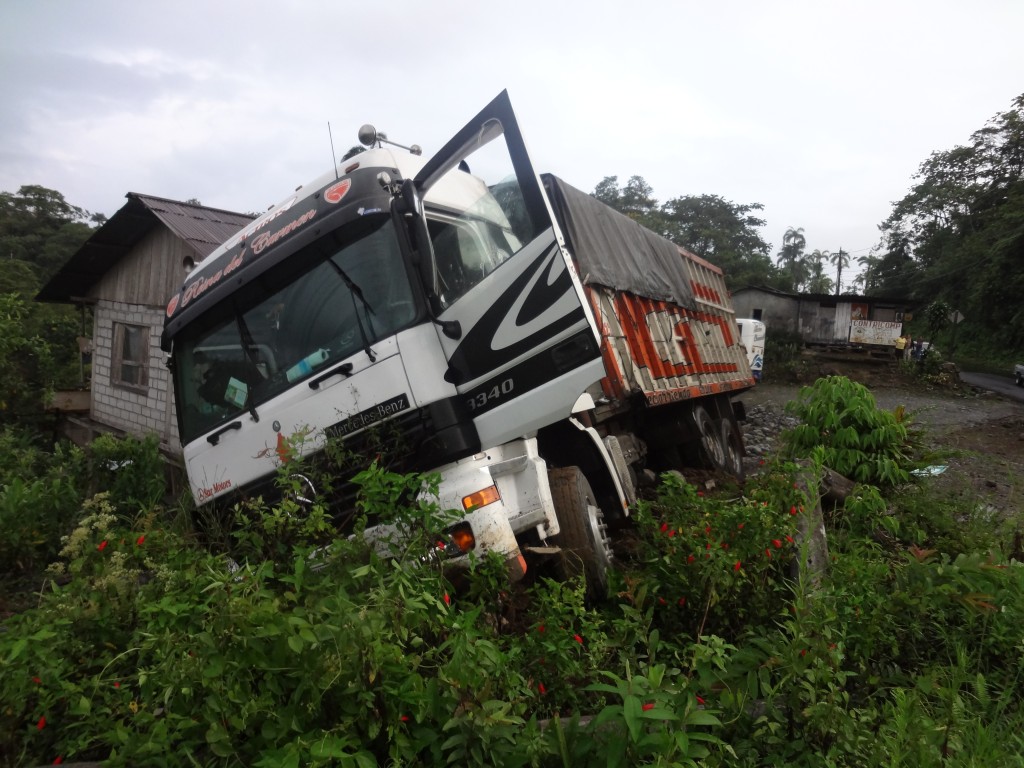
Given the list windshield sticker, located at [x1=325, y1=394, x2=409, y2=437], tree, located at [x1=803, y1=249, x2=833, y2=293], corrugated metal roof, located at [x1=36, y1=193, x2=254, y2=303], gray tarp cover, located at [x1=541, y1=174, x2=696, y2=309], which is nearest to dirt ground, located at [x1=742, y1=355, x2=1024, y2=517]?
gray tarp cover, located at [x1=541, y1=174, x2=696, y2=309]

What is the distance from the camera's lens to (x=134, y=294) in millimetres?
10484

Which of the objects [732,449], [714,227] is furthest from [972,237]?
[732,449]

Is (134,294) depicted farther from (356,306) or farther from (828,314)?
(828,314)

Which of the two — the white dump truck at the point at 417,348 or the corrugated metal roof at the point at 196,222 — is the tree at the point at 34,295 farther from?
the white dump truck at the point at 417,348

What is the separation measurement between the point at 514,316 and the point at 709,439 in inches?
176

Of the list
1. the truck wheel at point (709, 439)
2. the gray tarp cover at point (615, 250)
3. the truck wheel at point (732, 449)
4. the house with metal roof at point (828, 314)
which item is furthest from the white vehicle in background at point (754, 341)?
the gray tarp cover at point (615, 250)

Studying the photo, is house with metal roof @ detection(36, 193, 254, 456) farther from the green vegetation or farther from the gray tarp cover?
the green vegetation

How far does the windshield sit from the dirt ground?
4.59 metres

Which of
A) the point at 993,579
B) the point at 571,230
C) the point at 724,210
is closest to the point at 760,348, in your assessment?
the point at 571,230

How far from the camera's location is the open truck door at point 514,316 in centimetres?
345

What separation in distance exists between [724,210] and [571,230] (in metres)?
49.9

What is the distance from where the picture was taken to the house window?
10414 mm

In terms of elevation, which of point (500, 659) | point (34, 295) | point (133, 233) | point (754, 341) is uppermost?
point (34, 295)

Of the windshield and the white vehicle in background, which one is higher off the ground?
the white vehicle in background
